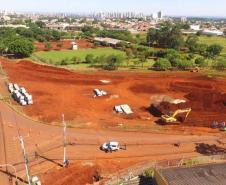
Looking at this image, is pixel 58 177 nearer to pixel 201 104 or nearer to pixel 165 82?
pixel 201 104

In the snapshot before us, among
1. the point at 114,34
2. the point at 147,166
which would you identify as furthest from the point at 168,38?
the point at 147,166

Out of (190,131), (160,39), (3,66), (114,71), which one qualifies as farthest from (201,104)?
(160,39)

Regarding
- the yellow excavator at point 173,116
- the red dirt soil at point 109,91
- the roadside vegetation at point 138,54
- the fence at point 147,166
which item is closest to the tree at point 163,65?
the roadside vegetation at point 138,54

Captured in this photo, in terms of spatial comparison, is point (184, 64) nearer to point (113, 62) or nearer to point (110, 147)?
point (113, 62)

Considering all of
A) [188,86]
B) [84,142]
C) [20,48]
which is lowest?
[84,142]

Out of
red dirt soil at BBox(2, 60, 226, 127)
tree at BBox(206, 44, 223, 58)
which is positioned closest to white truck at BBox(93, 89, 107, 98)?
red dirt soil at BBox(2, 60, 226, 127)

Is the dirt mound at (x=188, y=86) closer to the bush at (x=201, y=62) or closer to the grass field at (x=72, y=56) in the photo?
the grass field at (x=72, y=56)

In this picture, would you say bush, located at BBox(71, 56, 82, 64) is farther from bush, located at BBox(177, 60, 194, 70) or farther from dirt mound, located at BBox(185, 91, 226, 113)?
dirt mound, located at BBox(185, 91, 226, 113)
